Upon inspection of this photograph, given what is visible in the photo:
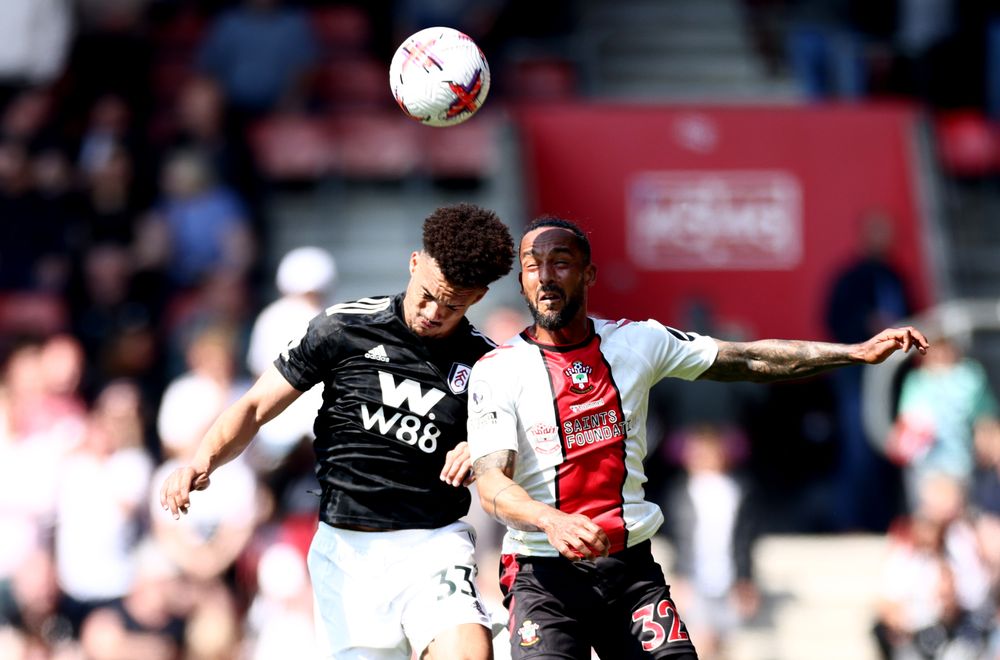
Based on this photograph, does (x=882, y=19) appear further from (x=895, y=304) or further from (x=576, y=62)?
(x=895, y=304)

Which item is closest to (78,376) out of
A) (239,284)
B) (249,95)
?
(239,284)

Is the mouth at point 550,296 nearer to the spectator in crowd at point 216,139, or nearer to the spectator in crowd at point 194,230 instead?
the spectator in crowd at point 194,230

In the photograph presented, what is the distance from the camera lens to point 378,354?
6488mm

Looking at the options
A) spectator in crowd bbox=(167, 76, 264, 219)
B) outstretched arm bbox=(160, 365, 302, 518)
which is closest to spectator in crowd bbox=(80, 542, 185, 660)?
spectator in crowd bbox=(167, 76, 264, 219)

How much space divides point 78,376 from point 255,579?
2.31 meters

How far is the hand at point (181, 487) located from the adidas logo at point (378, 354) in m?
0.78

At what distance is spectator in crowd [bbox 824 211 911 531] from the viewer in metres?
12.9

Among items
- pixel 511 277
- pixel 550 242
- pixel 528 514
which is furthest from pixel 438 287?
pixel 511 277

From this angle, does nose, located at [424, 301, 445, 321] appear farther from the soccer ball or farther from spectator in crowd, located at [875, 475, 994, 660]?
spectator in crowd, located at [875, 475, 994, 660]

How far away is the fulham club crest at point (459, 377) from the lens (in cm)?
645

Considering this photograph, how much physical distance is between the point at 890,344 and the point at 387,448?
1.97 metres

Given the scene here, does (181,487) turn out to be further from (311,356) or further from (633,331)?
(633,331)

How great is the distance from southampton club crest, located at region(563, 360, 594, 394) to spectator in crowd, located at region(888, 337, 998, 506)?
639cm

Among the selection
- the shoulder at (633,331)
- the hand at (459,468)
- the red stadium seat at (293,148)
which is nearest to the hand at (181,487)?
the hand at (459,468)
